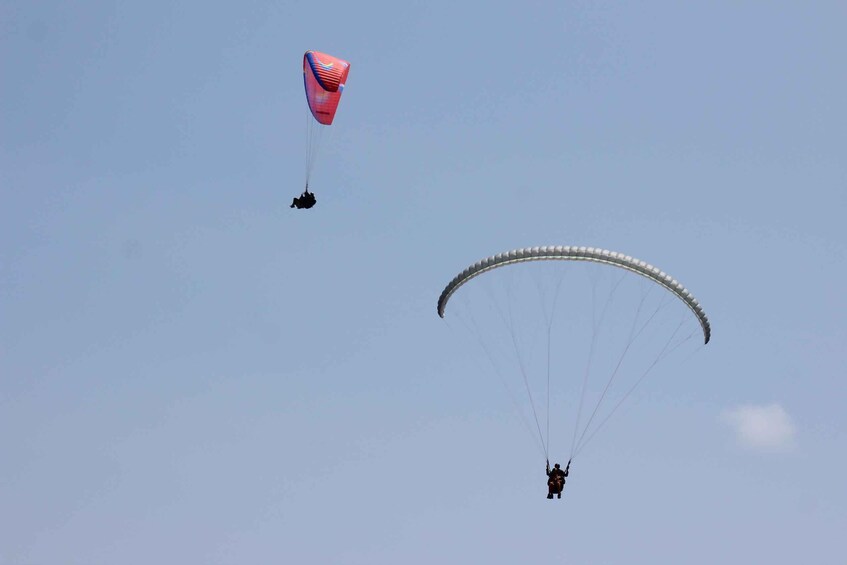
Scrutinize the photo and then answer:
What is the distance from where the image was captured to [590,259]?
134 feet

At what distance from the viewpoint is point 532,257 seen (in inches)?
1608

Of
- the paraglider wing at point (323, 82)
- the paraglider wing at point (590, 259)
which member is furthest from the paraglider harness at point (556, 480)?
the paraglider wing at point (323, 82)

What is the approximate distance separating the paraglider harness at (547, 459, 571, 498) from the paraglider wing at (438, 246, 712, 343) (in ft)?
24.1

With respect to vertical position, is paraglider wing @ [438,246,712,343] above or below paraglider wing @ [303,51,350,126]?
below

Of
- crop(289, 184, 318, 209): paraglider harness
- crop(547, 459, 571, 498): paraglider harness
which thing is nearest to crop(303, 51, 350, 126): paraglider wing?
crop(289, 184, 318, 209): paraglider harness

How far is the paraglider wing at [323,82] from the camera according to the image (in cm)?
5116

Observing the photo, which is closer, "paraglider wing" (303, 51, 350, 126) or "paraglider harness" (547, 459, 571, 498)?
"paraglider harness" (547, 459, 571, 498)

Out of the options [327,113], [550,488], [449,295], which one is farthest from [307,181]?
[550,488]

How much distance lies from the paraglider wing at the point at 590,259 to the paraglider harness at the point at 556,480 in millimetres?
7336

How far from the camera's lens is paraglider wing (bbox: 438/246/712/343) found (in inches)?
1602

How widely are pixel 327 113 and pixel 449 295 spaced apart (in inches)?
506

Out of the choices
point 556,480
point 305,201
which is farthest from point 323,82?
point 556,480

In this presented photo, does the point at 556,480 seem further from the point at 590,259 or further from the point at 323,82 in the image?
the point at 323,82

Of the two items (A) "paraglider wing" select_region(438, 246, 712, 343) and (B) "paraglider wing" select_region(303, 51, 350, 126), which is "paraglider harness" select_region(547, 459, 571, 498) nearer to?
(A) "paraglider wing" select_region(438, 246, 712, 343)
